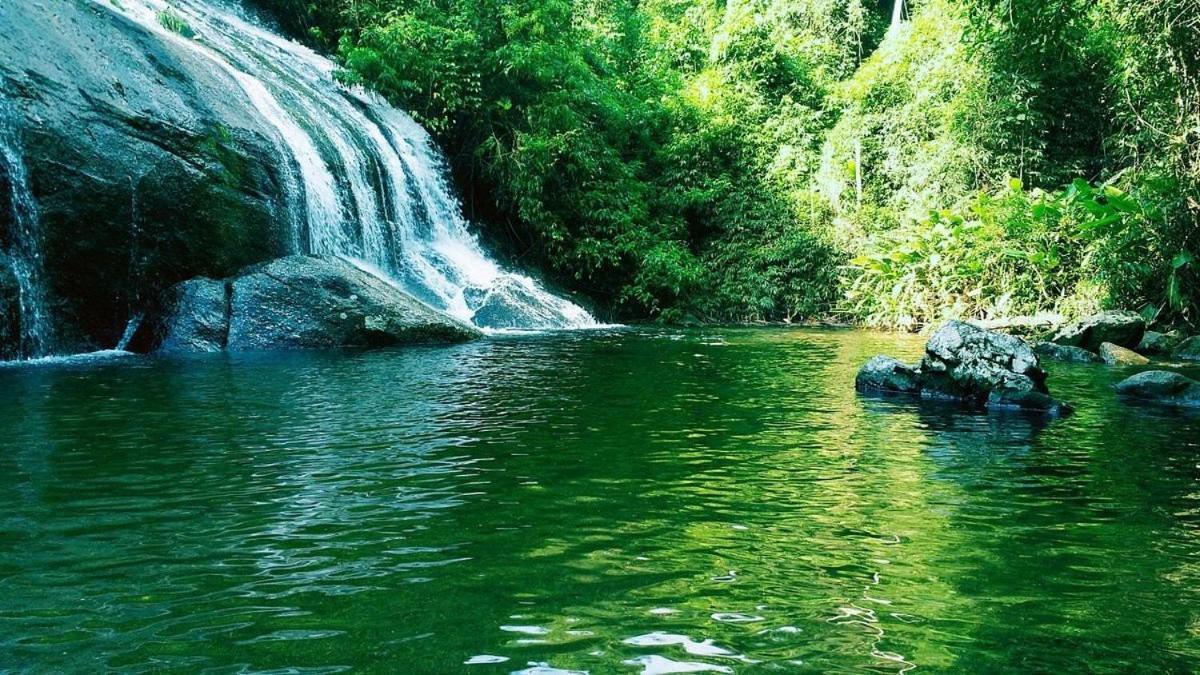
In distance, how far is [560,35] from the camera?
22.0m

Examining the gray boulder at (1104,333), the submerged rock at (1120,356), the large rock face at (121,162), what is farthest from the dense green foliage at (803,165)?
the large rock face at (121,162)

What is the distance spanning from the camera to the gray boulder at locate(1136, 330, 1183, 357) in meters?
13.1

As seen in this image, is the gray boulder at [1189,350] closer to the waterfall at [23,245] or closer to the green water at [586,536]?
the green water at [586,536]

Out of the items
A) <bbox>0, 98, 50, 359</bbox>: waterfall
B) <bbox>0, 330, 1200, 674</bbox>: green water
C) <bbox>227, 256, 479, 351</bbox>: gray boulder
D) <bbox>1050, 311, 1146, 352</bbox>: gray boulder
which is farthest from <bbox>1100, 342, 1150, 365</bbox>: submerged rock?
<bbox>0, 98, 50, 359</bbox>: waterfall

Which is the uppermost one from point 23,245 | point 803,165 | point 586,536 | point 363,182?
point 803,165

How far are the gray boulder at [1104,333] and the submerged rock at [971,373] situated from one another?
542cm

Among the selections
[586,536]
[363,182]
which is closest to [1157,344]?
[586,536]

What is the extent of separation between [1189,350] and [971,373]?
6212mm

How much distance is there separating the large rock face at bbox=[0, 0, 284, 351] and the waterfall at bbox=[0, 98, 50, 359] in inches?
3.6

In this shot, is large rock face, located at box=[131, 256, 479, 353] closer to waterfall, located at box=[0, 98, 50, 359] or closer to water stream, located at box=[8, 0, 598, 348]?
waterfall, located at box=[0, 98, 50, 359]

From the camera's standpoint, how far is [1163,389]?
8.31 metres

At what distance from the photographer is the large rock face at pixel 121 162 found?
1138 cm

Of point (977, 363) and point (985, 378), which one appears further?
point (977, 363)

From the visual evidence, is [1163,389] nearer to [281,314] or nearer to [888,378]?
[888,378]
